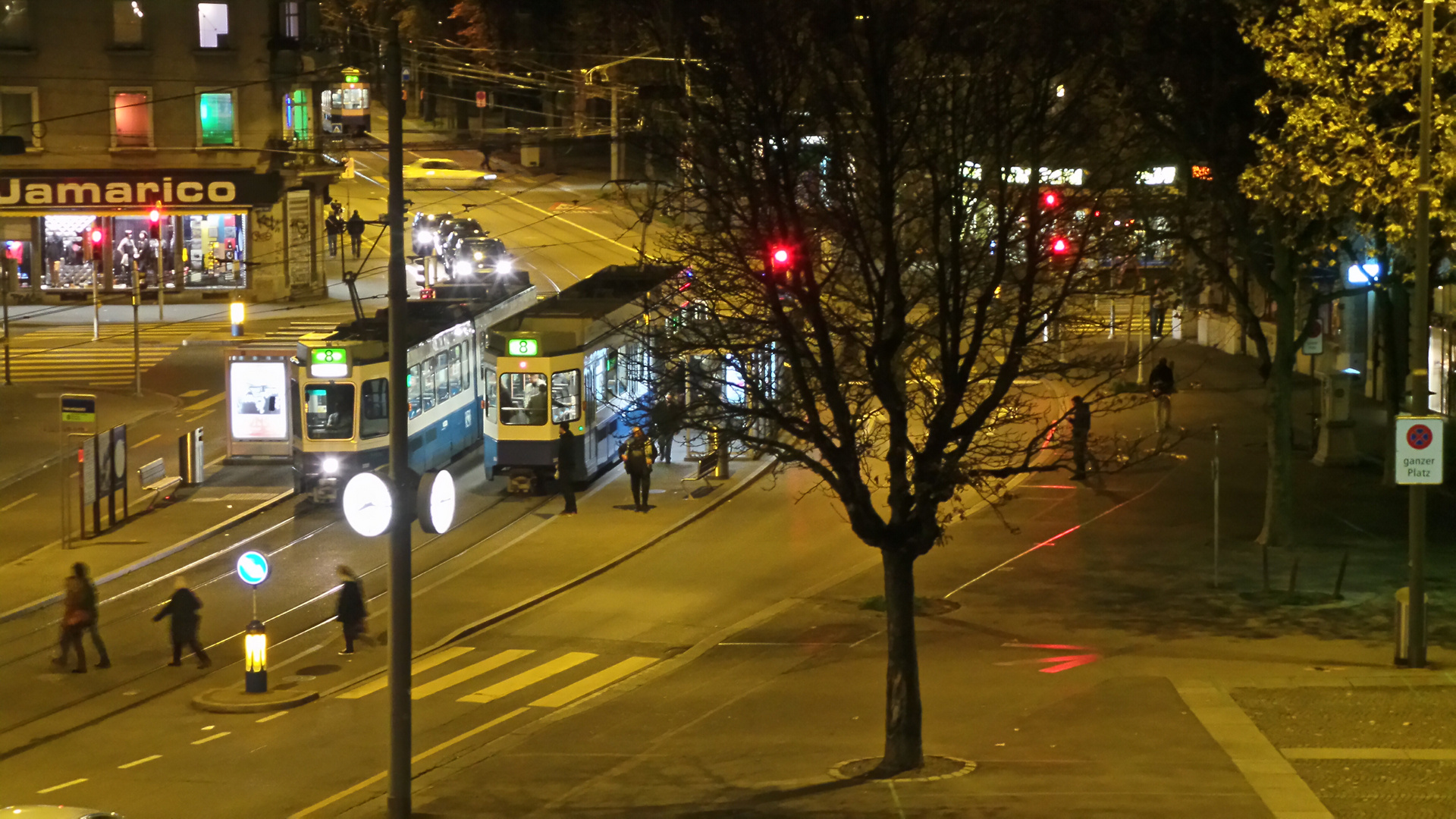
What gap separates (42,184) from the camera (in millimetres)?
50031

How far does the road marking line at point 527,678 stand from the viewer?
742 inches

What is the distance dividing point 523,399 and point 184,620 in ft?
33.6

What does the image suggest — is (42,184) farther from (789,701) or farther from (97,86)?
(789,701)

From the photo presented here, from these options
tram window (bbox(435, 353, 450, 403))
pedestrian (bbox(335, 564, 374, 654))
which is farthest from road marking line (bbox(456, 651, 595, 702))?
tram window (bbox(435, 353, 450, 403))

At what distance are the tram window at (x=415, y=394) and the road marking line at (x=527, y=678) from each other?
9.90 m

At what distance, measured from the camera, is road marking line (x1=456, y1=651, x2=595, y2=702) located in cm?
1886

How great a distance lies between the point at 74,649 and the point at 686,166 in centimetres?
1092

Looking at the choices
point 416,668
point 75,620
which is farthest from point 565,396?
point 75,620

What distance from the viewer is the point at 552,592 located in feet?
78.2

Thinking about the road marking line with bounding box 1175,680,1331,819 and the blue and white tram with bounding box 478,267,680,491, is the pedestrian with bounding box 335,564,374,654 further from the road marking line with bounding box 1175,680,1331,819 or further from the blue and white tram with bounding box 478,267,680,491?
the road marking line with bounding box 1175,680,1331,819

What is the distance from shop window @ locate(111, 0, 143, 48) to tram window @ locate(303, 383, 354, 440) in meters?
26.7

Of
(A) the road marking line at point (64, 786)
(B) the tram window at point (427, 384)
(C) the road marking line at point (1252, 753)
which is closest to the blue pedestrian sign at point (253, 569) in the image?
(A) the road marking line at point (64, 786)

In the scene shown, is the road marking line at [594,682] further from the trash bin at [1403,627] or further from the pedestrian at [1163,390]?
the pedestrian at [1163,390]

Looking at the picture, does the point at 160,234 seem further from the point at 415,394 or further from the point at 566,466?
the point at 566,466
